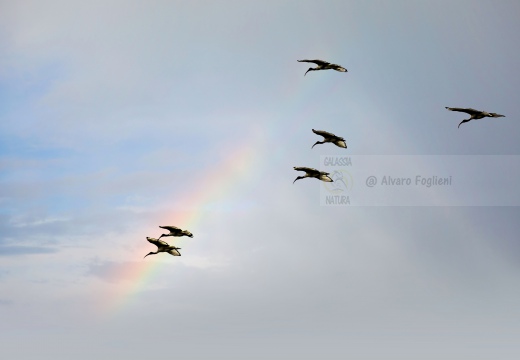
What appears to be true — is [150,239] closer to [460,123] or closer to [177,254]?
[177,254]

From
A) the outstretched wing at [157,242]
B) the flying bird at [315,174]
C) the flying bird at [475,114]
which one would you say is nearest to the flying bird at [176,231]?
the outstretched wing at [157,242]

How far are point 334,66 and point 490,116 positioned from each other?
90.1 ft

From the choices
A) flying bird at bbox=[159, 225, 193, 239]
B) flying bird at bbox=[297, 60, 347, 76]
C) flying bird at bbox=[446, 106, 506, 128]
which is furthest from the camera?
flying bird at bbox=[297, 60, 347, 76]

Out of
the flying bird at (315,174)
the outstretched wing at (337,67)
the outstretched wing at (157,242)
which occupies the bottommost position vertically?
the outstretched wing at (157,242)

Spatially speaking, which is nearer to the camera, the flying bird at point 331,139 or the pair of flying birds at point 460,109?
the pair of flying birds at point 460,109

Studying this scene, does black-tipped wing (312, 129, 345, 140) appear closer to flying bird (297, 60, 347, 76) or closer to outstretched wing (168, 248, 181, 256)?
flying bird (297, 60, 347, 76)

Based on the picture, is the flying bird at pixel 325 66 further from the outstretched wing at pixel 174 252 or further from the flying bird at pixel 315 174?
the outstretched wing at pixel 174 252

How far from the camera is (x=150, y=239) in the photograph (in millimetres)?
125562

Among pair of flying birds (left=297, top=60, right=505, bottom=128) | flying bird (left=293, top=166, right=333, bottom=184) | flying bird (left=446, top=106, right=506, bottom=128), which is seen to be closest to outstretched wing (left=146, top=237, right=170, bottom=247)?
flying bird (left=293, top=166, right=333, bottom=184)

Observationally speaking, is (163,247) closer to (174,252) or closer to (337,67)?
(174,252)

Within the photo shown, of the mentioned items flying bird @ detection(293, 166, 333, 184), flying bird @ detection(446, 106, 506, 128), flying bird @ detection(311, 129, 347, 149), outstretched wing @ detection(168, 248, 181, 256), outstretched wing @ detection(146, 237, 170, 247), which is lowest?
outstretched wing @ detection(168, 248, 181, 256)

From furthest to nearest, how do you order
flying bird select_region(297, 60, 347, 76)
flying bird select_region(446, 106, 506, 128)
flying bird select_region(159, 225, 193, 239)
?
flying bird select_region(297, 60, 347, 76), flying bird select_region(159, 225, 193, 239), flying bird select_region(446, 106, 506, 128)

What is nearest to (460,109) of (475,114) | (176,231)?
(475,114)

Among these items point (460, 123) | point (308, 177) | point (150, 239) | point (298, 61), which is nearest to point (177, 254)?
point (150, 239)
